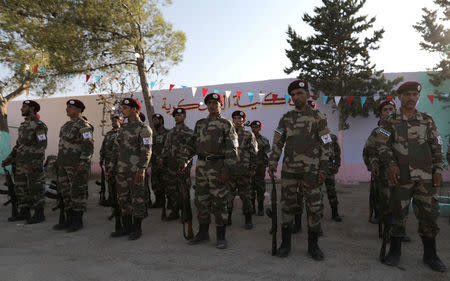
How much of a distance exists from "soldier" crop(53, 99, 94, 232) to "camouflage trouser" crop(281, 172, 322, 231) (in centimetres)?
315

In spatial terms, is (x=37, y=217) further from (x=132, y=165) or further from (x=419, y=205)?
(x=419, y=205)

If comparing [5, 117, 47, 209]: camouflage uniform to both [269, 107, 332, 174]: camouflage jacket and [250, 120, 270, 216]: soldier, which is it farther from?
[269, 107, 332, 174]: camouflage jacket

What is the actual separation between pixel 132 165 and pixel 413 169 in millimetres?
3434

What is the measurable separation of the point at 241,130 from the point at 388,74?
838 centimetres

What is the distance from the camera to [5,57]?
11602 millimetres

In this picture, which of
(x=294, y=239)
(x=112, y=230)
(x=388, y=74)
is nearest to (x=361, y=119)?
(x=388, y=74)

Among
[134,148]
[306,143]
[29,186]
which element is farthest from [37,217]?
[306,143]

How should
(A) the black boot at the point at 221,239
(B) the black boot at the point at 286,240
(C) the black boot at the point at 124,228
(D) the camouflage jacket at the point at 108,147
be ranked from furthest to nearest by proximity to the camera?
(D) the camouflage jacket at the point at 108,147 → (C) the black boot at the point at 124,228 → (A) the black boot at the point at 221,239 → (B) the black boot at the point at 286,240

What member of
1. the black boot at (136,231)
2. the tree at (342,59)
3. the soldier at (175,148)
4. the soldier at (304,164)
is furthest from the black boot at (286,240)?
the tree at (342,59)

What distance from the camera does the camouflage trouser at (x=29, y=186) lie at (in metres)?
4.87

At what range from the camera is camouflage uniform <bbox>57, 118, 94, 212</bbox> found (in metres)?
4.37

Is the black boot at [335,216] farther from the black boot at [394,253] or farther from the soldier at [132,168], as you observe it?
the soldier at [132,168]

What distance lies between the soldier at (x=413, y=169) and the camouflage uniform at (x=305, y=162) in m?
0.66

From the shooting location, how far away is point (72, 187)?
4359mm
